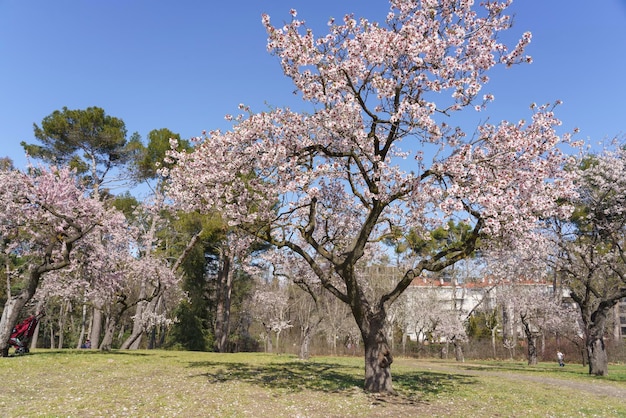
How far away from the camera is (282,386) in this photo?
38.4ft

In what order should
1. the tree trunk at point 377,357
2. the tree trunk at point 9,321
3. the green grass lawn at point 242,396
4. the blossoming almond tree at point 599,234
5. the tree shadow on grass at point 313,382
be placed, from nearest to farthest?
the green grass lawn at point 242,396
the tree trunk at point 377,357
the tree shadow on grass at point 313,382
the tree trunk at point 9,321
the blossoming almond tree at point 599,234

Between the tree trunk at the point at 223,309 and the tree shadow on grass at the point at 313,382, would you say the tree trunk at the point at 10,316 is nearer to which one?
the tree shadow on grass at the point at 313,382

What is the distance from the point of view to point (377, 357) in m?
11.5

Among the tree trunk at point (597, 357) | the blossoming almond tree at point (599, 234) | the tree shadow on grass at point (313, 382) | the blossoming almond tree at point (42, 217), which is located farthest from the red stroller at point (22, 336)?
the tree trunk at point (597, 357)

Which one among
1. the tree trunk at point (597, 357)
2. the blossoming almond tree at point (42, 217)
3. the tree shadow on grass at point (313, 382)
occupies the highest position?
the blossoming almond tree at point (42, 217)

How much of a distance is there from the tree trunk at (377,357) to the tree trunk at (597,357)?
51.6 ft

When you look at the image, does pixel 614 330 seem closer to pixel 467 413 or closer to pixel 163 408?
pixel 467 413

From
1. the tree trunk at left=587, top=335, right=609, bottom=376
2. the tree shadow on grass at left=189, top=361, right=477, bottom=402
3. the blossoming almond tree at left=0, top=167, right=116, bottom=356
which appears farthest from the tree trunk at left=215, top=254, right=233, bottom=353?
the tree trunk at left=587, top=335, right=609, bottom=376

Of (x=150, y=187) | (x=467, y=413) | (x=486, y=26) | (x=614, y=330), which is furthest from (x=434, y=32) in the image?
(x=614, y=330)

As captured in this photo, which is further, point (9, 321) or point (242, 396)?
point (9, 321)

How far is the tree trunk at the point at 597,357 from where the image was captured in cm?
2148

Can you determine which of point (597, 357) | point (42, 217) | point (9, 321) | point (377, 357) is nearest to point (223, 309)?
point (42, 217)

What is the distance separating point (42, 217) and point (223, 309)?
21.7 m

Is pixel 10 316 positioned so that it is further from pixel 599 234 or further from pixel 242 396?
pixel 599 234
